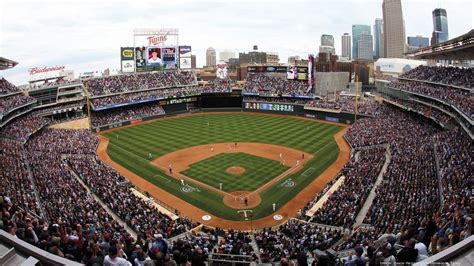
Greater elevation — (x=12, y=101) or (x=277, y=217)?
(x=12, y=101)

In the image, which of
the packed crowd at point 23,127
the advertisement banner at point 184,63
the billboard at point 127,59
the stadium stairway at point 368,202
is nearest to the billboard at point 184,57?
the advertisement banner at point 184,63

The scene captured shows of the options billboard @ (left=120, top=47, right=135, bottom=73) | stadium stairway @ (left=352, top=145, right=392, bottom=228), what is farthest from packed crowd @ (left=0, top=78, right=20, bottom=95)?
stadium stairway @ (left=352, top=145, right=392, bottom=228)

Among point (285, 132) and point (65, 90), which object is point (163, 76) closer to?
point (65, 90)

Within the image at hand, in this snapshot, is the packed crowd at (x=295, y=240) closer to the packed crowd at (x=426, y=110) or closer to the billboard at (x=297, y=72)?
the packed crowd at (x=426, y=110)

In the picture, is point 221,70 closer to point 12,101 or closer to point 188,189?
point 12,101

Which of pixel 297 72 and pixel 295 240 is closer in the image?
pixel 295 240

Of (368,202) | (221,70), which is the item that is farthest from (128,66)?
(368,202)
